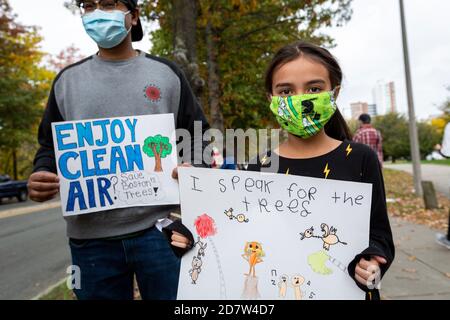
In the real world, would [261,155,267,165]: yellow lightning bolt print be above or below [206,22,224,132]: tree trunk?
Result: below

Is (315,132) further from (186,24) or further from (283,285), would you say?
(186,24)

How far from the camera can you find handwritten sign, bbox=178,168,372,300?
1.36m

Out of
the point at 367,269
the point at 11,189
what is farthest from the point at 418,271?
the point at 11,189

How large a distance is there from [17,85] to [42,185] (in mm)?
20123

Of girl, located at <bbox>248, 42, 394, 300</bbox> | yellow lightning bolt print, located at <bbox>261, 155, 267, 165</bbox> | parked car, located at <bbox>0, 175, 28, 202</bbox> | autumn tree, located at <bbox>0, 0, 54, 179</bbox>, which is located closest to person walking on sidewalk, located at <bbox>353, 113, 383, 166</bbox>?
girl, located at <bbox>248, 42, 394, 300</bbox>

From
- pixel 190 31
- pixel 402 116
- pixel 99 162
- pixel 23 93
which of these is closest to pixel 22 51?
pixel 23 93

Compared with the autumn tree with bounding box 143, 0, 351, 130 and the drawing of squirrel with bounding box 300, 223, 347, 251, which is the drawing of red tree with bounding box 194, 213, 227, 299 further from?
the autumn tree with bounding box 143, 0, 351, 130

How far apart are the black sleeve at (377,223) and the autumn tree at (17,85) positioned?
1974 cm

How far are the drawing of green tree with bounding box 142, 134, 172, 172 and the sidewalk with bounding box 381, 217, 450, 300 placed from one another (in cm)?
262

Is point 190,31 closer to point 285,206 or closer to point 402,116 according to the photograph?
point 285,206

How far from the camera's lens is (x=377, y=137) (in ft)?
24.2

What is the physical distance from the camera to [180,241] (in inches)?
57.2

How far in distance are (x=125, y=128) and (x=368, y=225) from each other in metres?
1.09
